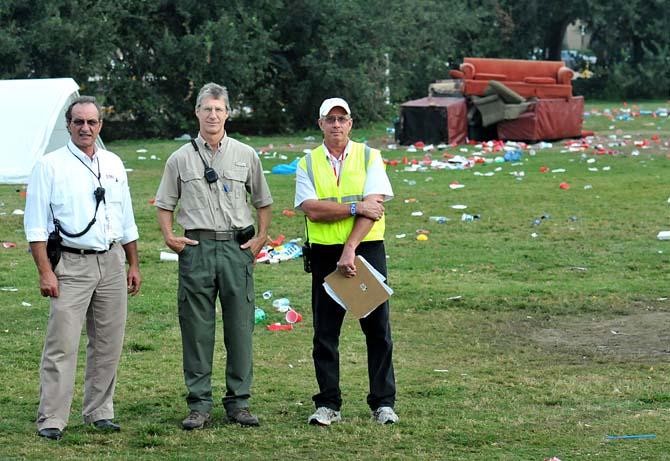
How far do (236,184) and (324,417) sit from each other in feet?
4.37

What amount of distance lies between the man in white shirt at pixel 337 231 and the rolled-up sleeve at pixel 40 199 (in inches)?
51.4

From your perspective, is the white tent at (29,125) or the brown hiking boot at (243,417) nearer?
the brown hiking boot at (243,417)

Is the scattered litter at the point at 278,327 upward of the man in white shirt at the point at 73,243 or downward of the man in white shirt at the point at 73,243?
downward

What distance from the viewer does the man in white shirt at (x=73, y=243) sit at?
6449 mm

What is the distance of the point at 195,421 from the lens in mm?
6695

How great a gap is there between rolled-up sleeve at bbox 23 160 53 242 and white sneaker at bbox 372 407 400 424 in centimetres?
199

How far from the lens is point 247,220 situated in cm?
678

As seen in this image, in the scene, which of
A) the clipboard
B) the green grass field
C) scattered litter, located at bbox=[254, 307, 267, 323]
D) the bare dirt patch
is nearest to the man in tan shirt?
the green grass field

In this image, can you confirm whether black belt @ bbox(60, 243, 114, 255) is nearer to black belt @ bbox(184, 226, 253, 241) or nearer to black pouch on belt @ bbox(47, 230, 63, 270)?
black pouch on belt @ bbox(47, 230, 63, 270)

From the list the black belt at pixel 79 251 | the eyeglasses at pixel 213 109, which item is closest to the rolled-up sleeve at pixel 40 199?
the black belt at pixel 79 251

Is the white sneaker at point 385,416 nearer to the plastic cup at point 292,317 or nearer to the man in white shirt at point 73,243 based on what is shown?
the man in white shirt at point 73,243

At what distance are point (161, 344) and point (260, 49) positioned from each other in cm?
2103

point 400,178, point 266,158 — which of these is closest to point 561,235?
point 400,178

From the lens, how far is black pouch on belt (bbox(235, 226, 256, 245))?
671cm
